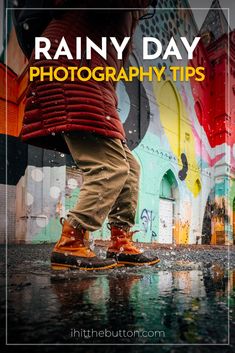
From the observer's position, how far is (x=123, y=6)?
950mm

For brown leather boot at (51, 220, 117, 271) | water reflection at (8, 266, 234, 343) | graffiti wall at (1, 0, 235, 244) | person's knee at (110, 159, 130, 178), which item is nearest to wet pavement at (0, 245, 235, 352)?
water reflection at (8, 266, 234, 343)

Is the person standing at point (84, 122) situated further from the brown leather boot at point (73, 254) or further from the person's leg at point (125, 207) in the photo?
the person's leg at point (125, 207)

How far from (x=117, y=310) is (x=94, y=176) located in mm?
478

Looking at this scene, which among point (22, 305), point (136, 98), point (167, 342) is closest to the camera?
point (167, 342)

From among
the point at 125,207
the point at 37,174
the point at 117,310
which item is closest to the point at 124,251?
the point at 125,207

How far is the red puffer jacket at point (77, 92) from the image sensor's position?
3.07 feet

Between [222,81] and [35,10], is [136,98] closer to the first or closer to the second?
[222,81]

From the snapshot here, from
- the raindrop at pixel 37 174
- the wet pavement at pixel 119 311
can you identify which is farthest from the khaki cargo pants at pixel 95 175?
the raindrop at pixel 37 174

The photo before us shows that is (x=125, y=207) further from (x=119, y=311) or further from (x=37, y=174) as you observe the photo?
(x=37, y=174)

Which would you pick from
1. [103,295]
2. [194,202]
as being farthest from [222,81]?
[103,295]

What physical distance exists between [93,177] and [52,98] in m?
0.22

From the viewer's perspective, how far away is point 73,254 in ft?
3.17

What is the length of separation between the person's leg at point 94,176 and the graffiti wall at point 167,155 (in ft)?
3.31

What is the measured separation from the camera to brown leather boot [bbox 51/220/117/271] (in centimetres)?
96
